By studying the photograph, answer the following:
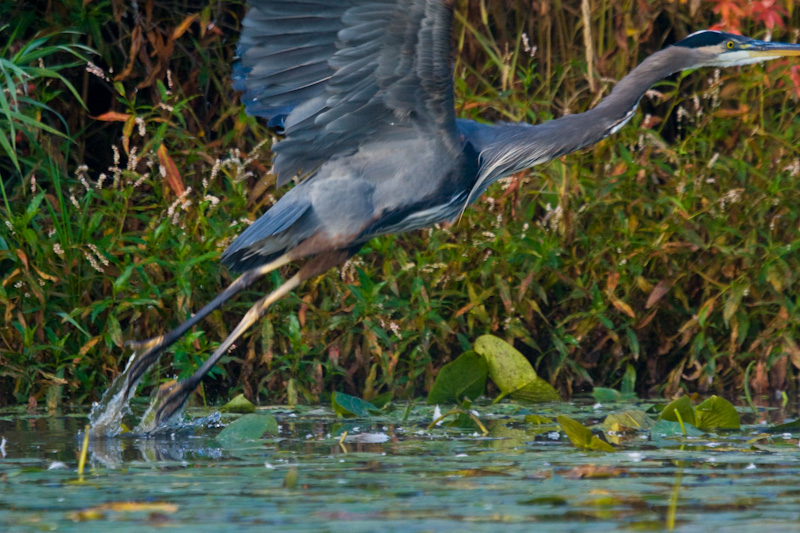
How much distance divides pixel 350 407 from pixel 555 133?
55.3 inches

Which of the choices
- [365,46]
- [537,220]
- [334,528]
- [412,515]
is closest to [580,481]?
[412,515]

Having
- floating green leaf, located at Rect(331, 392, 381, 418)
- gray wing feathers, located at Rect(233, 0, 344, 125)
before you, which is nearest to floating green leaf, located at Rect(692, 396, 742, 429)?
floating green leaf, located at Rect(331, 392, 381, 418)

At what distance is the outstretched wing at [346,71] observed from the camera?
3.79m

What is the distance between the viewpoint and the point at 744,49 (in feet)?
15.5

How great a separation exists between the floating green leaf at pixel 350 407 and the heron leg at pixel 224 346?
0.47 metres

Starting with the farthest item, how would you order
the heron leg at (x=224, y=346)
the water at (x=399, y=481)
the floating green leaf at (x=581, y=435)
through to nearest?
1. the heron leg at (x=224, y=346)
2. the floating green leaf at (x=581, y=435)
3. the water at (x=399, y=481)

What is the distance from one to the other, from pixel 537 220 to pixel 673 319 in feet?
2.87

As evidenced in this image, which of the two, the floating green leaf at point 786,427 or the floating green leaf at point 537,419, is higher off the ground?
the floating green leaf at point 537,419

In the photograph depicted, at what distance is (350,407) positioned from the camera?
4047 millimetres

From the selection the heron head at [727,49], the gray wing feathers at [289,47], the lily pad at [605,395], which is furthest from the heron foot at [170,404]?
the heron head at [727,49]

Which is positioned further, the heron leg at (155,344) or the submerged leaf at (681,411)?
the heron leg at (155,344)

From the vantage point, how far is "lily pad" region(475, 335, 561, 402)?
14.5ft

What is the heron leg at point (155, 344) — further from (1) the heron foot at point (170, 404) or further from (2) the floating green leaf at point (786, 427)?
(2) the floating green leaf at point (786, 427)

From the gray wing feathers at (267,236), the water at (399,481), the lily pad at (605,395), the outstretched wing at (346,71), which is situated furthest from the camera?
the lily pad at (605,395)
